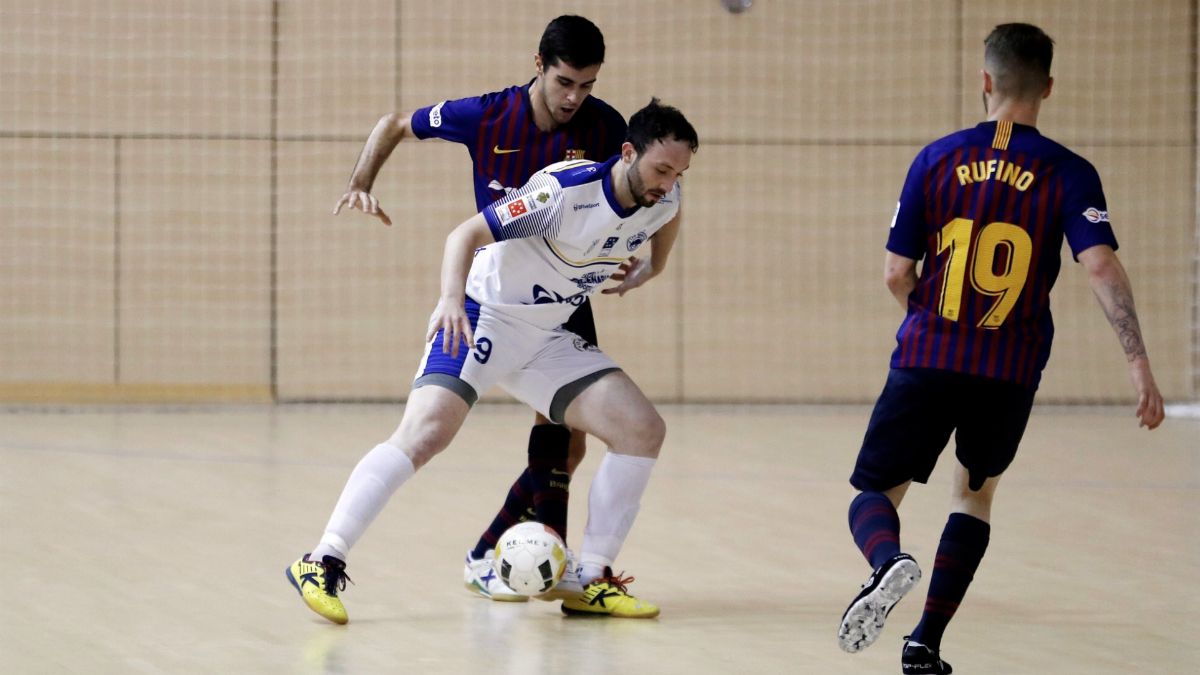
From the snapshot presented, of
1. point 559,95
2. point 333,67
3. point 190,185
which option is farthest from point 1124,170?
point 559,95

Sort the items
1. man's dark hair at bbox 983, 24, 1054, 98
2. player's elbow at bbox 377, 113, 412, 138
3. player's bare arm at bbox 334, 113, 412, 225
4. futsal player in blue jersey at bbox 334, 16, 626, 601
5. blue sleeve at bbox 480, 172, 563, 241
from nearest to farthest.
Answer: man's dark hair at bbox 983, 24, 1054, 98 → blue sleeve at bbox 480, 172, 563, 241 → player's bare arm at bbox 334, 113, 412, 225 → futsal player in blue jersey at bbox 334, 16, 626, 601 → player's elbow at bbox 377, 113, 412, 138

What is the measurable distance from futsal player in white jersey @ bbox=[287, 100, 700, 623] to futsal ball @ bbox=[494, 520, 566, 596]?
0.11 m

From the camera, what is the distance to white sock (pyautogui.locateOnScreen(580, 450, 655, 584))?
462cm

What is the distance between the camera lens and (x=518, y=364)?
4.68m

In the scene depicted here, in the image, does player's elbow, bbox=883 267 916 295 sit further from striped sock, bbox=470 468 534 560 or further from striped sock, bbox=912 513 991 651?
striped sock, bbox=470 468 534 560

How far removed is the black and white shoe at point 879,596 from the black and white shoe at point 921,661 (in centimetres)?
35

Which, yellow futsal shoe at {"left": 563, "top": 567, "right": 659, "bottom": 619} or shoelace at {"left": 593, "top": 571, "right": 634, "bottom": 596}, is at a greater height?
shoelace at {"left": 593, "top": 571, "right": 634, "bottom": 596}

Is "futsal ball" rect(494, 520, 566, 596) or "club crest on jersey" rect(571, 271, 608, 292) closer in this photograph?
"futsal ball" rect(494, 520, 566, 596)

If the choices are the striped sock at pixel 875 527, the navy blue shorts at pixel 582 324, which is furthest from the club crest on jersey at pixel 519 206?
the striped sock at pixel 875 527

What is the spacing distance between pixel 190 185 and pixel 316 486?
412 cm

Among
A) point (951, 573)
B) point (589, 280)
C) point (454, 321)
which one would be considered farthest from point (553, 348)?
point (951, 573)

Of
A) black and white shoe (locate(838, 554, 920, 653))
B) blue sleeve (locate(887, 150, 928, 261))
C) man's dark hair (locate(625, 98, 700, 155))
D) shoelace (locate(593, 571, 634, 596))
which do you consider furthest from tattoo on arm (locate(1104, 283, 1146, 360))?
shoelace (locate(593, 571, 634, 596))

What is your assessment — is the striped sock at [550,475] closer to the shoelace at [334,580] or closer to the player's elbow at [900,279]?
the shoelace at [334,580]

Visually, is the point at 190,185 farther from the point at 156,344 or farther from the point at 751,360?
the point at 751,360
